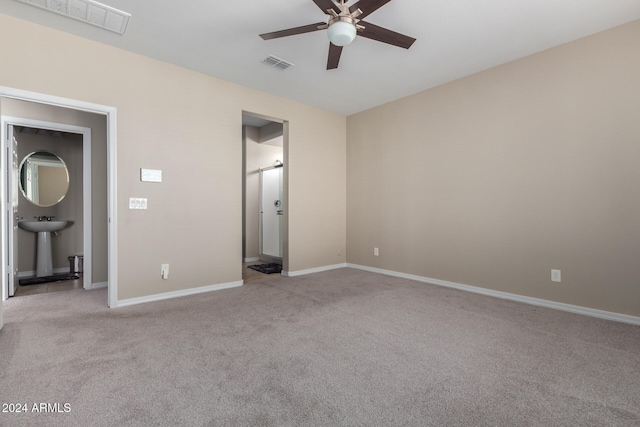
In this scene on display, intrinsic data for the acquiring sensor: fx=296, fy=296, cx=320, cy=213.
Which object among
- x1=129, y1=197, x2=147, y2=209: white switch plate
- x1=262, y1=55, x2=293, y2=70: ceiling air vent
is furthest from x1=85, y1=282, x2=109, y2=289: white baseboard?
x1=262, y1=55, x2=293, y2=70: ceiling air vent

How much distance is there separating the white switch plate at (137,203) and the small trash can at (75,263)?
7.57 ft

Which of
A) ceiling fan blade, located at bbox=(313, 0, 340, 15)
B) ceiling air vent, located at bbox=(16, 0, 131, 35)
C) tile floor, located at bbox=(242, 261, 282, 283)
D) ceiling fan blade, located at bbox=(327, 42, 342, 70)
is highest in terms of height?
ceiling air vent, located at bbox=(16, 0, 131, 35)

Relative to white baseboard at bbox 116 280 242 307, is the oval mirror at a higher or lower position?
higher

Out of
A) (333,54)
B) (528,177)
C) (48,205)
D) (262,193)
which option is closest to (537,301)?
(528,177)

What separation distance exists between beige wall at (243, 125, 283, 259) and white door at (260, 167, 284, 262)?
4.7 inches

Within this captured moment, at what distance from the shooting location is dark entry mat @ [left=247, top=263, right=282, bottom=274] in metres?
4.96

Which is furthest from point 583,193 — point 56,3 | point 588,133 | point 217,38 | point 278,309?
point 56,3

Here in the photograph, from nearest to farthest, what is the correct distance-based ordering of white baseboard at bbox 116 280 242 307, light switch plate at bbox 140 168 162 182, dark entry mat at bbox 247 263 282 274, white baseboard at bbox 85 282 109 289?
1. white baseboard at bbox 116 280 242 307
2. light switch plate at bbox 140 168 162 182
3. white baseboard at bbox 85 282 109 289
4. dark entry mat at bbox 247 263 282 274

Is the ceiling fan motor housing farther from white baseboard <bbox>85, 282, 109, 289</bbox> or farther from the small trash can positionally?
the small trash can

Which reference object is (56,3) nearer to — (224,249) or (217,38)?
(217,38)

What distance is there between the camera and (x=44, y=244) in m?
4.59

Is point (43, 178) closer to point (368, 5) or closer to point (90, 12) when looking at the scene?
point (90, 12)

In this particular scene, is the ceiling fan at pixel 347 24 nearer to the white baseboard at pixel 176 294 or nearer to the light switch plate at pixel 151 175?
the light switch plate at pixel 151 175

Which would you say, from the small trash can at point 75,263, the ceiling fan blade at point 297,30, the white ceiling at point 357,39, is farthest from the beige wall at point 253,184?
the ceiling fan blade at point 297,30
